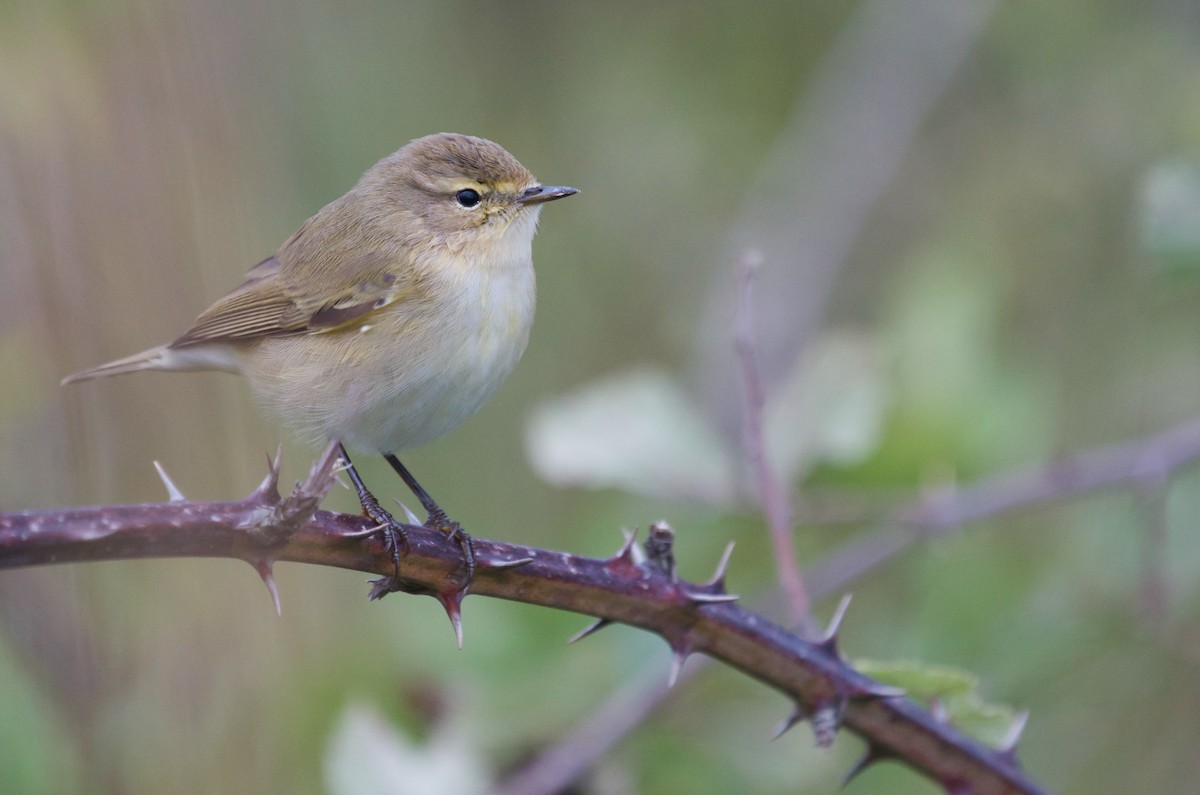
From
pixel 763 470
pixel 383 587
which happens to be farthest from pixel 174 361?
pixel 763 470

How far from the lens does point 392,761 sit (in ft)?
10.9

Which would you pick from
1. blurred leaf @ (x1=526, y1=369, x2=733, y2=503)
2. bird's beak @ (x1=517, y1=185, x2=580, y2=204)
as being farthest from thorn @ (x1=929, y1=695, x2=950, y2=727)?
bird's beak @ (x1=517, y1=185, x2=580, y2=204)

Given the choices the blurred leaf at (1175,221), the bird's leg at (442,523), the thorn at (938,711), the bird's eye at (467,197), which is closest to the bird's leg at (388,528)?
the bird's leg at (442,523)

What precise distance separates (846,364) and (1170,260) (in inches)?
37.5

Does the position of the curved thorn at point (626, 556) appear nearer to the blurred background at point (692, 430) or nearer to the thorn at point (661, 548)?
the thorn at point (661, 548)

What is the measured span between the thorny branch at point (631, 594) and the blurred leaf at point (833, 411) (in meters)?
1.27

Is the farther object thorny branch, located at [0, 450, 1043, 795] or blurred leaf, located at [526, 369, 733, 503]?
blurred leaf, located at [526, 369, 733, 503]

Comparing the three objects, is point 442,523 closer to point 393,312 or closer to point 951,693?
point 393,312

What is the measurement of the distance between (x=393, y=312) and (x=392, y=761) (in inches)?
48.3

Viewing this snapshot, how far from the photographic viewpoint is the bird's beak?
12.0 feet

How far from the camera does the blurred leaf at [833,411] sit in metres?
3.66

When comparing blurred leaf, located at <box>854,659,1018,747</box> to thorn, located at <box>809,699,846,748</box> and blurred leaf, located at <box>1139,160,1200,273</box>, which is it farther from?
blurred leaf, located at <box>1139,160,1200,273</box>

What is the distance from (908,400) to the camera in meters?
4.07

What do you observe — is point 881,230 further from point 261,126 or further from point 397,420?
point 397,420
